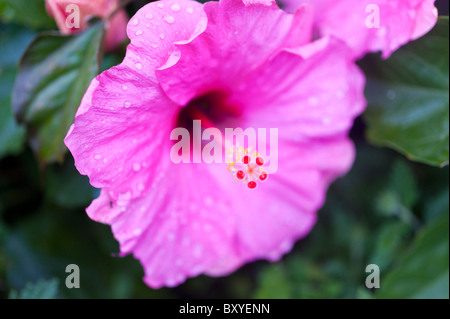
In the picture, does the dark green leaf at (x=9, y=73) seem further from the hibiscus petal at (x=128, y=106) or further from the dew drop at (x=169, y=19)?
the dew drop at (x=169, y=19)

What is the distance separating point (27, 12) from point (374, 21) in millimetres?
859

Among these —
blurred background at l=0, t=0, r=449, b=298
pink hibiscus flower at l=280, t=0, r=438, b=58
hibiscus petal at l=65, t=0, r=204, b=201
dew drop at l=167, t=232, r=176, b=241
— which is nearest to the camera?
hibiscus petal at l=65, t=0, r=204, b=201

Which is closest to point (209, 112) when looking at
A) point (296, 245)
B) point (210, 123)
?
point (210, 123)

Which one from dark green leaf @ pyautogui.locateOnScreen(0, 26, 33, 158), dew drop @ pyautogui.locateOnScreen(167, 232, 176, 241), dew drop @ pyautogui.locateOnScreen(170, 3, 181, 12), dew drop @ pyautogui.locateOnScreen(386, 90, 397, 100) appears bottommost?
dew drop @ pyautogui.locateOnScreen(167, 232, 176, 241)

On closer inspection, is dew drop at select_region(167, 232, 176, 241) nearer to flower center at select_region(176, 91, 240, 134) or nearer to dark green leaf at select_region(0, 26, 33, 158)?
flower center at select_region(176, 91, 240, 134)

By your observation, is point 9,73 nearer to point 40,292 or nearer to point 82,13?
point 82,13

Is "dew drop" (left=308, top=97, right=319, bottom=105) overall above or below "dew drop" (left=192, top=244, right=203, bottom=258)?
above

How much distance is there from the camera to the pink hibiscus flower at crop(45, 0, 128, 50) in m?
1.03

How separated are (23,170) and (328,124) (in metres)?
0.94

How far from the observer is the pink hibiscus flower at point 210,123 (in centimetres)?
86

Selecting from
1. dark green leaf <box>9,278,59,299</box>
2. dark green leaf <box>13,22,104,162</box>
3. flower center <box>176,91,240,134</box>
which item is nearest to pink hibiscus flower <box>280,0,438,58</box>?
flower center <box>176,91,240,134</box>
